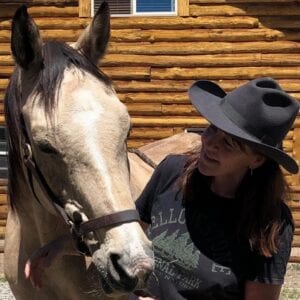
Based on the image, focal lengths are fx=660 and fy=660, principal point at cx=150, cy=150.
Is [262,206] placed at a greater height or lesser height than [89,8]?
lesser

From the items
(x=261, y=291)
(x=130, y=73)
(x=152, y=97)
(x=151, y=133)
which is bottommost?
(x=151, y=133)

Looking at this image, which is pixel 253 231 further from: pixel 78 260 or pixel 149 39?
pixel 149 39

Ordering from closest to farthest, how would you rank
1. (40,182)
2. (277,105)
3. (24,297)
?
(277,105) < (40,182) < (24,297)

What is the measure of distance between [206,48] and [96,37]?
19.7ft

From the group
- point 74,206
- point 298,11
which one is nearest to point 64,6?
point 298,11

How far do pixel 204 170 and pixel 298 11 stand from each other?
668cm

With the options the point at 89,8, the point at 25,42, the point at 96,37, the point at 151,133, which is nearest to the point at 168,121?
the point at 151,133

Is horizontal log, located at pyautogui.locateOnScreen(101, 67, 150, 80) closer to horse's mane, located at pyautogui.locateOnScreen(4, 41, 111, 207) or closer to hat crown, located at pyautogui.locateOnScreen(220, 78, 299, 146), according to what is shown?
horse's mane, located at pyautogui.locateOnScreen(4, 41, 111, 207)

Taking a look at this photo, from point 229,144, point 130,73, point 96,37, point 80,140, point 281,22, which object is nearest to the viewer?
point 229,144

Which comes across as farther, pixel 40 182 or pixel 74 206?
pixel 40 182

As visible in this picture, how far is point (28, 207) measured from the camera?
2840mm

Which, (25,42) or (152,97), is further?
(152,97)

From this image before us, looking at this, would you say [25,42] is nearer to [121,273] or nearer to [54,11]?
[121,273]

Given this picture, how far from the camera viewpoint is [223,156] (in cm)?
209
